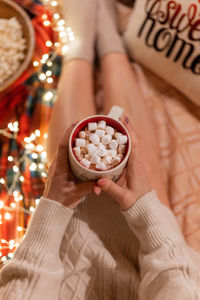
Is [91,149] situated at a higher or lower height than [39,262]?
higher

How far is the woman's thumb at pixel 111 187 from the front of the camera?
58 cm

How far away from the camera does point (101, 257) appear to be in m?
0.74

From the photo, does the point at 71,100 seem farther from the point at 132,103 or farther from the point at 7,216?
the point at 7,216

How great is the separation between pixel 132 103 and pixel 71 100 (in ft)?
0.68

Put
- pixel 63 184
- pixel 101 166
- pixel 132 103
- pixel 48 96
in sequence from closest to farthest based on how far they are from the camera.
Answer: pixel 101 166 < pixel 63 184 < pixel 132 103 < pixel 48 96

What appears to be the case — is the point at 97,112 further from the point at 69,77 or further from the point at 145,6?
the point at 145,6

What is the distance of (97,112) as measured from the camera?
3.43 feet

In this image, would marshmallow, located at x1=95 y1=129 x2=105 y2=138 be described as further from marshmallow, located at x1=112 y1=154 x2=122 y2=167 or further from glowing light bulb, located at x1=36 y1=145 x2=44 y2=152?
glowing light bulb, located at x1=36 y1=145 x2=44 y2=152

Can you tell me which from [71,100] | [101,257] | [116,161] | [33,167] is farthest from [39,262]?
[71,100]

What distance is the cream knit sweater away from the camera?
60 centimetres

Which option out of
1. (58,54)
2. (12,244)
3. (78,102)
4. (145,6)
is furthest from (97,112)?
(12,244)

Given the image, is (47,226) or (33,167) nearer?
(47,226)

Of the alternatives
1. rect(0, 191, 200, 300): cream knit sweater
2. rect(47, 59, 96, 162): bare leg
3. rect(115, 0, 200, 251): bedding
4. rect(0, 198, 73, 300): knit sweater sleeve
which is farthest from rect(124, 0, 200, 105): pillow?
rect(0, 198, 73, 300): knit sweater sleeve

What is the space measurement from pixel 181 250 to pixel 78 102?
21.1 inches
